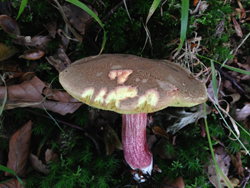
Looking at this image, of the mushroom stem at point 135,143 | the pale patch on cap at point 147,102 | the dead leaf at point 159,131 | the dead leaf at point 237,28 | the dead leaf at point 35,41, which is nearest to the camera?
the pale patch on cap at point 147,102

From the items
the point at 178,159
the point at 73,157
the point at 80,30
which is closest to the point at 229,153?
the point at 178,159

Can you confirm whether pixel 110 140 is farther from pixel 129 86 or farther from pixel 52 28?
pixel 52 28

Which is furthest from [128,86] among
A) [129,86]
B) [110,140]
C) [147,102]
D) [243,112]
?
[243,112]

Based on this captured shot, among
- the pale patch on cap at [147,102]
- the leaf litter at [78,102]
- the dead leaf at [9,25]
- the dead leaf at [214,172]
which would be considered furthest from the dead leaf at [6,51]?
the dead leaf at [214,172]

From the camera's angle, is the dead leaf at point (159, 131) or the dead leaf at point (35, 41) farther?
the dead leaf at point (159, 131)

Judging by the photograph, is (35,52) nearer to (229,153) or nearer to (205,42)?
(205,42)

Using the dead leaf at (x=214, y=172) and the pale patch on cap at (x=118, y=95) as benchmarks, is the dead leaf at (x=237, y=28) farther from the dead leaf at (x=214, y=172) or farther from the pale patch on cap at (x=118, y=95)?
the pale patch on cap at (x=118, y=95)

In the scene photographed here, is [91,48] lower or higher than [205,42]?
lower
